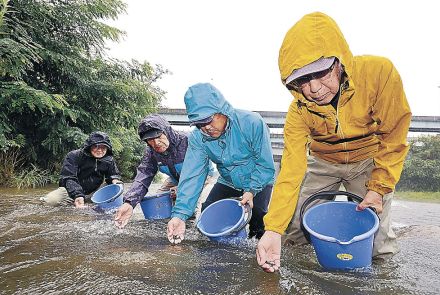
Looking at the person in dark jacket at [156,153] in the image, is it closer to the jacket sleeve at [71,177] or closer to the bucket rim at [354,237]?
the jacket sleeve at [71,177]

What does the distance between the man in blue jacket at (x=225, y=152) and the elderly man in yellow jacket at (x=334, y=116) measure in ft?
2.28

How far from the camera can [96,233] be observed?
333 cm

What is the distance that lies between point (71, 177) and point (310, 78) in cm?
461

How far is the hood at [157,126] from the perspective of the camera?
155 inches

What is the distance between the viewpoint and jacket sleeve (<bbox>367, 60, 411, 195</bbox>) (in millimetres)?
2160

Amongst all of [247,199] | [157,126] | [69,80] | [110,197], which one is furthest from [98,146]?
[69,80]

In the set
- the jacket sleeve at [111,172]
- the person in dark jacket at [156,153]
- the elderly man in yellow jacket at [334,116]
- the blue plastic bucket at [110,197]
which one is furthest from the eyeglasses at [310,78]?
the jacket sleeve at [111,172]

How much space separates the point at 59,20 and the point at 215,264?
902cm

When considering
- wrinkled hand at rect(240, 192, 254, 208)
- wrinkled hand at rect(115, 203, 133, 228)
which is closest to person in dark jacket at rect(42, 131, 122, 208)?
wrinkled hand at rect(115, 203, 133, 228)

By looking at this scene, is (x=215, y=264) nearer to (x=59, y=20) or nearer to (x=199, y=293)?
(x=199, y=293)

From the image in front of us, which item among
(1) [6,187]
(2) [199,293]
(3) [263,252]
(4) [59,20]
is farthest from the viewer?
(4) [59,20]

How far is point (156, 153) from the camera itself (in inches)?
169

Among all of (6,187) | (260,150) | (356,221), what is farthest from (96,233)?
(6,187)

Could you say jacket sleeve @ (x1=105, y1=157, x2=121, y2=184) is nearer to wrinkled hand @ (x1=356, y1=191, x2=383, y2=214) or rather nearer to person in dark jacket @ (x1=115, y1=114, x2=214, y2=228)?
person in dark jacket @ (x1=115, y1=114, x2=214, y2=228)
